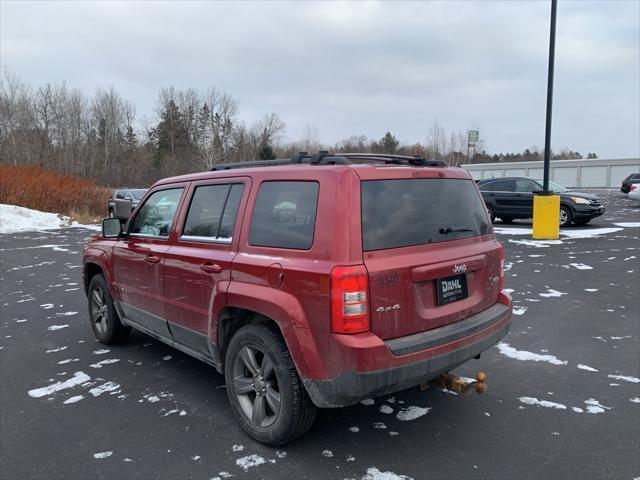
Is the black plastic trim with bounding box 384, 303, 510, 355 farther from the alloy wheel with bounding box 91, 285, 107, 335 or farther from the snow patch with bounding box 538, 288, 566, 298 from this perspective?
the snow patch with bounding box 538, 288, 566, 298

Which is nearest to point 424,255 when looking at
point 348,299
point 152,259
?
point 348,299

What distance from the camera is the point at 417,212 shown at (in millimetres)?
3193

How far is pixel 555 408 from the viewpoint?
3.71 m

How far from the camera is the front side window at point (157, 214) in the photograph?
4.29 meters

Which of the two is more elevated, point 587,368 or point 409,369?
point 409,369

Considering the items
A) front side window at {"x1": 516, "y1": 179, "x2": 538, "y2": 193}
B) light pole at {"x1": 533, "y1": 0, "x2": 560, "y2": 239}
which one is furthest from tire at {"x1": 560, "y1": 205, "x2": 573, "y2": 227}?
light pole at {"x1": 533, "y1": 0, "x2": 560, "y2": 239}

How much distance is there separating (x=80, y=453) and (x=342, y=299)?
6.83 ft

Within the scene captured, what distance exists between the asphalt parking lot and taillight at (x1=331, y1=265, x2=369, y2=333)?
946 millimetres

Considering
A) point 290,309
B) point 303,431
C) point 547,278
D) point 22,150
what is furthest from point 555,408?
point 22,150

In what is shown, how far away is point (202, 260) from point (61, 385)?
1.93m

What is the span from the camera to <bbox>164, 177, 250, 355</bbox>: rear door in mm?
3479

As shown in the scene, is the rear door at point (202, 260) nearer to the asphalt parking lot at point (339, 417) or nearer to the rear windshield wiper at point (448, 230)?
the asphalt parking lot at point (339, 417)

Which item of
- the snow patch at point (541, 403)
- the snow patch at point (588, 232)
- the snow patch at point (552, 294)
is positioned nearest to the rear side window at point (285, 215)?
the snow patch at point (541, 403)

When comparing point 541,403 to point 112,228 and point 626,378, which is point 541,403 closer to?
point 626,378
